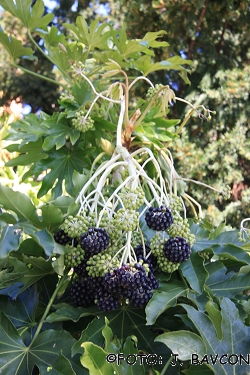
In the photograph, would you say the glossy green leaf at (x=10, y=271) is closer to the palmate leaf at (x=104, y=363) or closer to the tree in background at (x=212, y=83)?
the palmate leaf at (x=104, y=363)

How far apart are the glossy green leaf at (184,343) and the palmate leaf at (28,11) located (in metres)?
0.64

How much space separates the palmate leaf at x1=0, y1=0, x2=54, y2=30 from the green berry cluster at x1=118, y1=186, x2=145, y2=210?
19.2 inches

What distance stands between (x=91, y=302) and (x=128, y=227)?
100 mm

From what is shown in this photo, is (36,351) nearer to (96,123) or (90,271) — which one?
(90,271)

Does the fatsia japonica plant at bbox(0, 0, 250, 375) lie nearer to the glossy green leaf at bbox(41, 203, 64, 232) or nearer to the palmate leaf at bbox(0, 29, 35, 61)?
the glossy green leaf at bbox(41, 203, 64, 232)

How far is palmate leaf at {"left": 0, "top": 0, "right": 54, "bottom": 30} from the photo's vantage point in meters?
0.75

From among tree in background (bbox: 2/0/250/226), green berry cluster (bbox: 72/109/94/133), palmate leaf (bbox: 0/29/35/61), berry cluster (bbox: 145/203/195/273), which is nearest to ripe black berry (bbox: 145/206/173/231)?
berry cluster (bbox: 145/203/195/273)

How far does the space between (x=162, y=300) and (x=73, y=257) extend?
4.2 inches

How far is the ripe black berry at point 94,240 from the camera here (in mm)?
419

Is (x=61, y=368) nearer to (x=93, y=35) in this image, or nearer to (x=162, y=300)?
(x=162, y=300)

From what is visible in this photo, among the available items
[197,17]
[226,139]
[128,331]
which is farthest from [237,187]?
[128,331]

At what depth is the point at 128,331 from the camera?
46 centimetres

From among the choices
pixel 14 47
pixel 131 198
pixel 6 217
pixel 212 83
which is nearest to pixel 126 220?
pixel 131 198

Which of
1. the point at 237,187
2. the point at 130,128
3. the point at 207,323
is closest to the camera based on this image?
the point at 207,323
